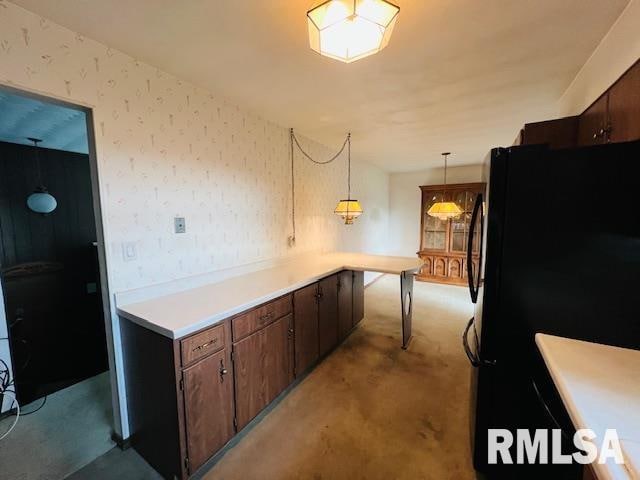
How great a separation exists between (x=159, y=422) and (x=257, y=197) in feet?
6.19

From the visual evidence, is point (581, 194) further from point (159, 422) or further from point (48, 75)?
point (48, 75)

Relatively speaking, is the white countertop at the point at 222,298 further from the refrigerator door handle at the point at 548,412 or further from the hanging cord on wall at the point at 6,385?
the refrigerator door handle at the point at 548,412

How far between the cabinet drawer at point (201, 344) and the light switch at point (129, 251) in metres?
0.74

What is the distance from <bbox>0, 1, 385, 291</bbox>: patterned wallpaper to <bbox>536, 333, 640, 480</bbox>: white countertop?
2.20m

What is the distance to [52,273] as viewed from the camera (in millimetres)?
2863

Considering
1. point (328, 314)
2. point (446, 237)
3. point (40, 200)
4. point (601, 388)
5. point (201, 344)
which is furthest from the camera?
point (446, 237)

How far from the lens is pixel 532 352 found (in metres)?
1.32

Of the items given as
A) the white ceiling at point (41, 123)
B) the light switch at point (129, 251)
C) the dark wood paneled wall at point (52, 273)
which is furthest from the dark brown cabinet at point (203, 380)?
the white ceiling at point (41, 123)

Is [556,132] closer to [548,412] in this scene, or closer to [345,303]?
[548,412]

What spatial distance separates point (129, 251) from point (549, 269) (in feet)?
7.69

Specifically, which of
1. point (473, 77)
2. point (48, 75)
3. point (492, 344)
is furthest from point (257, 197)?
point (492, 344)

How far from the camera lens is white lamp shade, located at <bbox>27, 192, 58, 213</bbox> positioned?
2818 mm

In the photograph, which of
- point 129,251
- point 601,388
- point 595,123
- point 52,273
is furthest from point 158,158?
point 595,123

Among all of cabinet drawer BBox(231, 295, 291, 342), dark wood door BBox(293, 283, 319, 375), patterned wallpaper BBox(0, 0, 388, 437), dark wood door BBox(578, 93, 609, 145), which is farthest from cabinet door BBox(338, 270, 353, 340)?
dark wood door BBox(578, 93, 609, 145)
